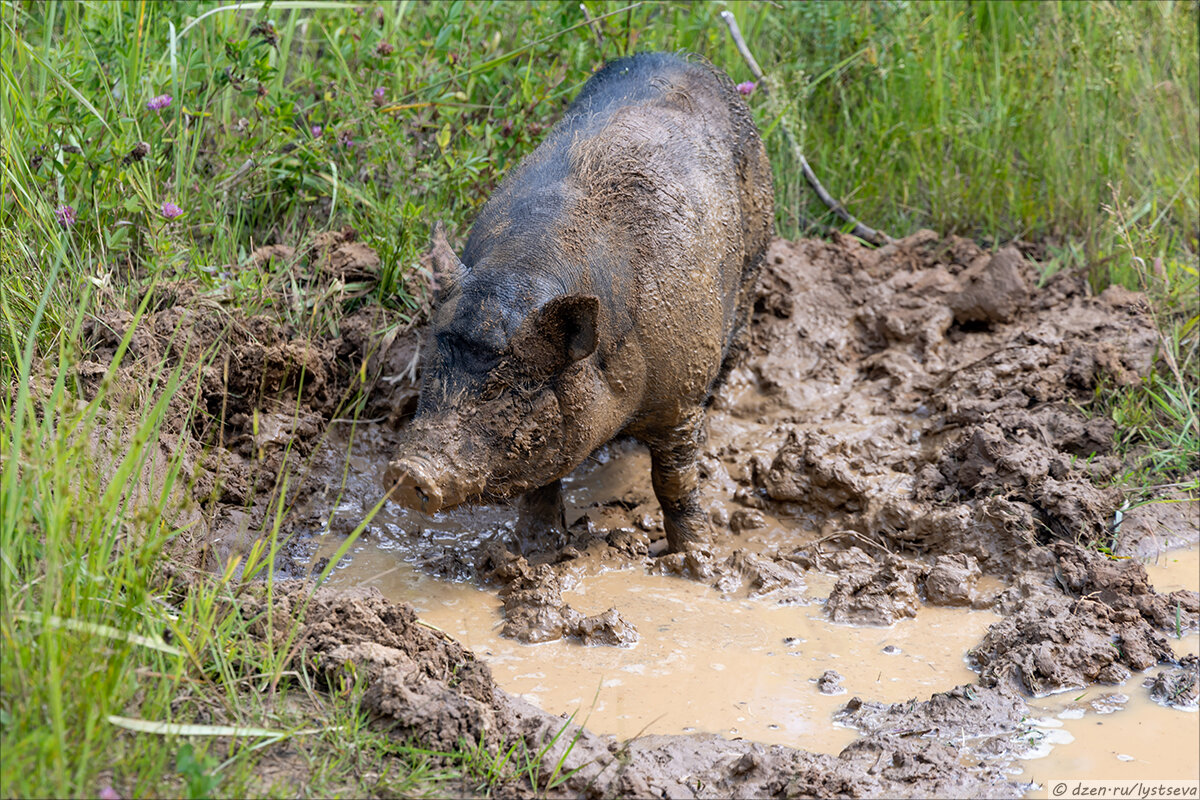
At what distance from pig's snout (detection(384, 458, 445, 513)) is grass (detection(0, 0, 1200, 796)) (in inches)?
23.4

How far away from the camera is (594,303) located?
348cm

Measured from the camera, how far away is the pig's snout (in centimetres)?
339

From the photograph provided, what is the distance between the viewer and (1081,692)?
11.4 ft

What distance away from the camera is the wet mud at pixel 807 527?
3.04 meters

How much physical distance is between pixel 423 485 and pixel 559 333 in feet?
2.20

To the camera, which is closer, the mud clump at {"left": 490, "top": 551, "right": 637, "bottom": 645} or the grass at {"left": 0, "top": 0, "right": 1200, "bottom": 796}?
the grass at {"left": 0, "top": 0, "right": 1200, "bottom": 796}

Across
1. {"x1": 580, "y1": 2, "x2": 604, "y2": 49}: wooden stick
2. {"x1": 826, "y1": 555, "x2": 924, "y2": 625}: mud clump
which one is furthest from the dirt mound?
{"x1": 826, "y1": 555, "x2": 924, "y2": 625}: mud clump

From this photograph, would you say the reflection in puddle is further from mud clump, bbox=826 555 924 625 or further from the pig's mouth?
the pig's mouth

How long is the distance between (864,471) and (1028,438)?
73 cm

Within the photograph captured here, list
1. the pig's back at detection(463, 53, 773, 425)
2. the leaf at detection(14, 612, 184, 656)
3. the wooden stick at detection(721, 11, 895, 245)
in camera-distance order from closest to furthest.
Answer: the leaf at detection(14, 612, 184, 656), the pig's back at detection(463, 53, 773, 425), the wooden stick at detection(721, 11, 895, 245)

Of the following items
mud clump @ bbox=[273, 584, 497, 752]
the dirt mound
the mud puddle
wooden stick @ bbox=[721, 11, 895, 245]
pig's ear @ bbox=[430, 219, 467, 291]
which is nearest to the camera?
mud clump @ bbox=[273, 584, 497, 752]

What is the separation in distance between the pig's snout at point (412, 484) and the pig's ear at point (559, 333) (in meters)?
0.50

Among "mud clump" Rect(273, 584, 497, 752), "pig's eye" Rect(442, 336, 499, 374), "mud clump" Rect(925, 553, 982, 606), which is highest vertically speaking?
"pig's eye" Rect(442, 336, 499, 374)

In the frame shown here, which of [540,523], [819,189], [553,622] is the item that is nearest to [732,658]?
[553,622]
